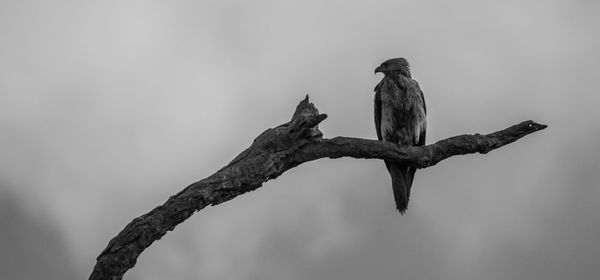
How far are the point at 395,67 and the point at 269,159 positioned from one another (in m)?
4.70

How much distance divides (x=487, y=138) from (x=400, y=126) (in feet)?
8.25

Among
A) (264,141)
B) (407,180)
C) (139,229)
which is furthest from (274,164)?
(407,180)

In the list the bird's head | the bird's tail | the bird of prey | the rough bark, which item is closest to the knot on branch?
the rough bark

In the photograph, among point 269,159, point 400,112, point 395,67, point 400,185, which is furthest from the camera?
point 395,67

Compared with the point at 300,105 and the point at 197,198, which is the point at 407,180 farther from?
the point at 197,198

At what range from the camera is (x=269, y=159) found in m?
8.16

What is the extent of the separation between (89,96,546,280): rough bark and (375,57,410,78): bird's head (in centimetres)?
307

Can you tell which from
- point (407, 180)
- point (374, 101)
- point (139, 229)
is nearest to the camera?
point (139, 229)

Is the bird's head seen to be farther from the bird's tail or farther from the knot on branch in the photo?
the knot on branch

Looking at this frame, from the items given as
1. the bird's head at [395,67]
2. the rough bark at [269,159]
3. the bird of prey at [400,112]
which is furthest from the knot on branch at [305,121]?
the bird's head at [395,67]

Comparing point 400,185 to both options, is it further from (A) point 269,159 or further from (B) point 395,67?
(A) point 269,159

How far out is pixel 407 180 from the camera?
442 inches

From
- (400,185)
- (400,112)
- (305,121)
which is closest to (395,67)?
(400,112)

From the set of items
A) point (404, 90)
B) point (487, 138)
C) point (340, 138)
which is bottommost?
point (487, 138)
